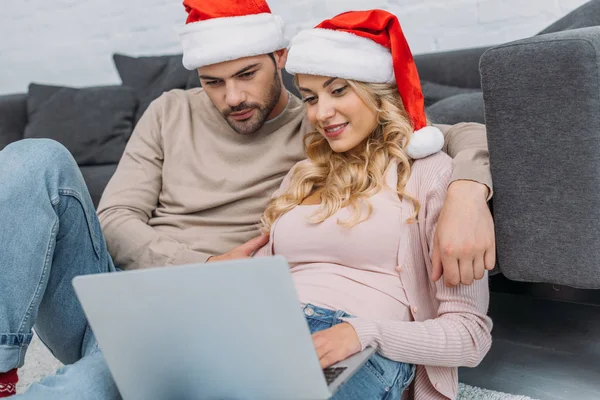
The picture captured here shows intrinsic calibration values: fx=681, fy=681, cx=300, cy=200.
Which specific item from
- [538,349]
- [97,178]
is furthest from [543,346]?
[97,178]

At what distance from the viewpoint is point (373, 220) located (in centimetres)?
117

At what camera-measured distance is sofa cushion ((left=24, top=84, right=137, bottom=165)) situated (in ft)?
9.01

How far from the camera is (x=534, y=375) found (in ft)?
4.69

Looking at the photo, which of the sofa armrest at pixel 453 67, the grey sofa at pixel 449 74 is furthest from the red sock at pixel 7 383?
the sofa armrest at pixel 453 67

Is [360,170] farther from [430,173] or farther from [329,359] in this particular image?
[329,359]

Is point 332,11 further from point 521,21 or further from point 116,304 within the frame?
A: point 116,304

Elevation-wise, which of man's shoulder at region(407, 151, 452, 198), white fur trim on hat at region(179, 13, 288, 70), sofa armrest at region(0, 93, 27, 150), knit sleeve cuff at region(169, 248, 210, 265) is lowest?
sofa armrest at region(0, 93, 27, 150)

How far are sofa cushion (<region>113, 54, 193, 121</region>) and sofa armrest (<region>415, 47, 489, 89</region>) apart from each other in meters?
0.97

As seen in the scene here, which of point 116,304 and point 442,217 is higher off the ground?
point 116,304

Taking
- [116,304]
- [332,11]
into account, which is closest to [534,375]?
[116,304]

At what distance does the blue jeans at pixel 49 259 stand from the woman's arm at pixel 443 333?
1.29 ft

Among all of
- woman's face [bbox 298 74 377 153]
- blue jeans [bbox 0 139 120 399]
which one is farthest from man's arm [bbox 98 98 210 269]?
woman's face [bbox 298 74 377 153]

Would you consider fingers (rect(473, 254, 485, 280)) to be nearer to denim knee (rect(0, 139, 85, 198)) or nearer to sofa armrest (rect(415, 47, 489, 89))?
denim knee (rect(0, 139, 85, 198))

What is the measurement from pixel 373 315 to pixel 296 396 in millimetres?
323
